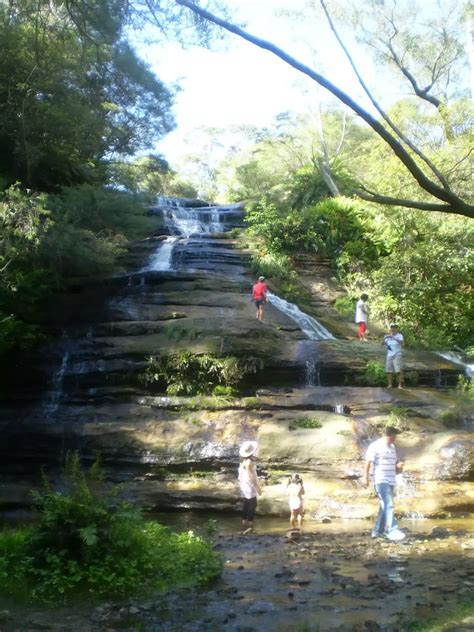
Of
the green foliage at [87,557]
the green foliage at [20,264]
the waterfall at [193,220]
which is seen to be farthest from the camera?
the waterfall at [193,220]

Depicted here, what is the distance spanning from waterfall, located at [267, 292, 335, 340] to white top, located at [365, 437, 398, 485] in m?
9.06

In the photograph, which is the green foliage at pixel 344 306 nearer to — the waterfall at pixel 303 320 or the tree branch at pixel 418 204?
the waterfall at pixel 303 320

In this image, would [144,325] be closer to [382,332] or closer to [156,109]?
[382,332]

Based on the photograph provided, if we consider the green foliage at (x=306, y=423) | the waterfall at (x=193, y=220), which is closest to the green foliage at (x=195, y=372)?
the green foliage at (x=306, y=423)

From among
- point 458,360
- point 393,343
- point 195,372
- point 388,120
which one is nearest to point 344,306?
point 458,360

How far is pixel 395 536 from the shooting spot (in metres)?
8.46

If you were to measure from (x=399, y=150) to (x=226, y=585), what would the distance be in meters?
4.67

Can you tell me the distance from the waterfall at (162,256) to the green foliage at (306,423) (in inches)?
405

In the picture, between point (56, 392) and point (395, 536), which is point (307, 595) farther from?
point (56, 392)

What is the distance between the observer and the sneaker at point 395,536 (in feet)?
27.7

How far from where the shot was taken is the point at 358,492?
424 inches

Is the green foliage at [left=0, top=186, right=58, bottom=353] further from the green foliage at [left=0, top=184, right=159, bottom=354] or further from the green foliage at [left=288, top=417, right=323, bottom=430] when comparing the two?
the green foliage at [left=288, top=417, right=323, bottom=430]

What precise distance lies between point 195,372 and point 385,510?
276 inches

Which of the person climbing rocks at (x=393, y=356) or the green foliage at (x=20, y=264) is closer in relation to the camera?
the person climbing rocks at (x=393, y=356)
